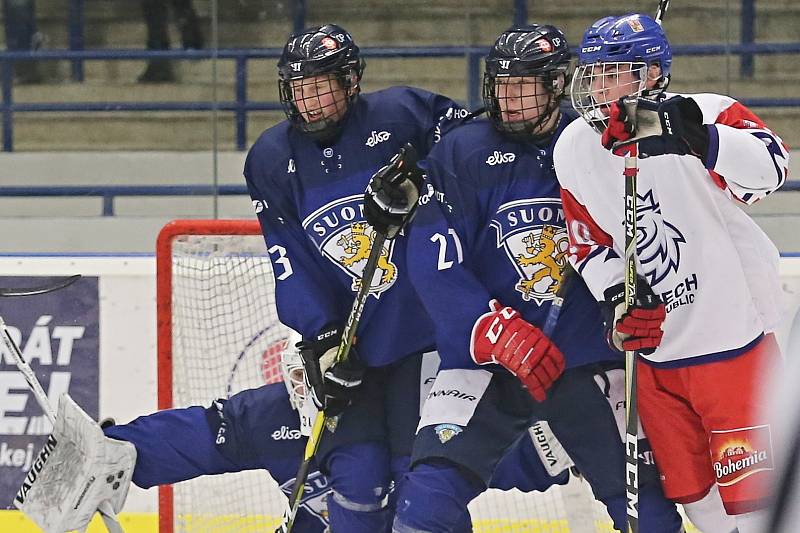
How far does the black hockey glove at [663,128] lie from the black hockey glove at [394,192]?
0.52 m

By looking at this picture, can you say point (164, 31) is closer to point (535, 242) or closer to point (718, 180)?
point (535, 242)

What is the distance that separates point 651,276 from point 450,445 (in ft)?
1.52

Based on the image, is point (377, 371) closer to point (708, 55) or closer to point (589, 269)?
point (589, 269)

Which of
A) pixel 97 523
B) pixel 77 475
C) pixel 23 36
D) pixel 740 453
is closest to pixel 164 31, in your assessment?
pixel 23 36

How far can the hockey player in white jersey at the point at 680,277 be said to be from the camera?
2.06 meters

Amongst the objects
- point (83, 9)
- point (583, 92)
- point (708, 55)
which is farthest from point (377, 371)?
point (83, 9)

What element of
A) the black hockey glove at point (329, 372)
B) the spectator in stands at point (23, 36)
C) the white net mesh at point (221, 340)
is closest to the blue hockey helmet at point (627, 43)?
the black hockey glove at point (329, 372)

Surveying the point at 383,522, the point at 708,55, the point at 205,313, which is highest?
the point at 708,55

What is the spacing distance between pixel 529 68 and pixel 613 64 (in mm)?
223

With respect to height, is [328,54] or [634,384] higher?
[328,54]

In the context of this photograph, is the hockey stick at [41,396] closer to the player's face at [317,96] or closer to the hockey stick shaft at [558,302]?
the player's face at [317,96]

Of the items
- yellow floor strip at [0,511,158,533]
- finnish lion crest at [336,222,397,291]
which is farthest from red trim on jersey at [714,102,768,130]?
yellow floor strip at [0,511,158,533]

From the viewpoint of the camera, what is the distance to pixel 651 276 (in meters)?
2.17

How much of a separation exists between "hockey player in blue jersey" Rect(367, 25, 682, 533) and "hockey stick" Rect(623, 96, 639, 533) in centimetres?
9
